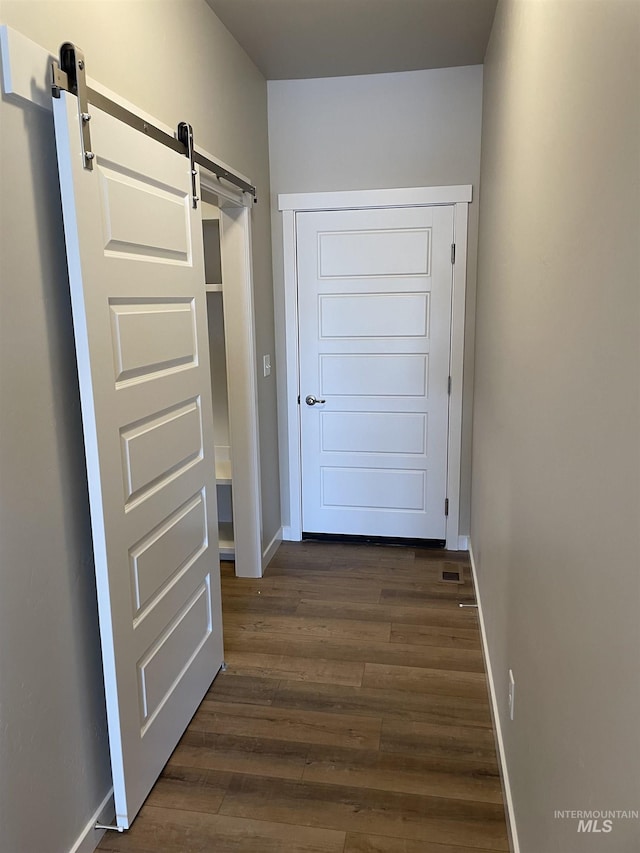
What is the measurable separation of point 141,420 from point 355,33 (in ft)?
7.24

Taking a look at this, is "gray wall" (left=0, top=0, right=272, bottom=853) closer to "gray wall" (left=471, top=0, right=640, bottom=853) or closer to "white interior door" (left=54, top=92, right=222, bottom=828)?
"white interior door" (left=54, top=92, right=222, bottom=828)

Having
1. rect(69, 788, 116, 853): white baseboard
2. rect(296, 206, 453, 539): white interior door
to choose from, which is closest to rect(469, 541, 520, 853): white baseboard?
rect(296, 206, 453, 539): white interior door

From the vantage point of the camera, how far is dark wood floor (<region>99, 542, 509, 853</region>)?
1.72 m

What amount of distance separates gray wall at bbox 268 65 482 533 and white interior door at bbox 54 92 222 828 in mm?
1578

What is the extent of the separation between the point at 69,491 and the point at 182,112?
1.53 meters

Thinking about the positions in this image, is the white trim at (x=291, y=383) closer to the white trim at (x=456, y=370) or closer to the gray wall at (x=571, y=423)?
the white trim at (x=456, y=370)

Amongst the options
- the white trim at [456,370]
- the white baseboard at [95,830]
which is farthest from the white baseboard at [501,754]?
the white baseboard at [95,830]

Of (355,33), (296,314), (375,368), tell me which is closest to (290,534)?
(375,368)

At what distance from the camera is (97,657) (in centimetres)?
171

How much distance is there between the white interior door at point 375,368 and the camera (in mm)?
3387

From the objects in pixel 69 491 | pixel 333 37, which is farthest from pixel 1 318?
pixel 333 37

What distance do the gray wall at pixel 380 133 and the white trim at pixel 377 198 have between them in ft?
0.15

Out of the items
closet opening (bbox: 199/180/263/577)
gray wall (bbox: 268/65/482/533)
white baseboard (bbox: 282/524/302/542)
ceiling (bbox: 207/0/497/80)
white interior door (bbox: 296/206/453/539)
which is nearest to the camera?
ceiling (bbox: 207/0/497/80)

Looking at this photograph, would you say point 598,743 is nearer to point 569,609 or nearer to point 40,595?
point 569,609
